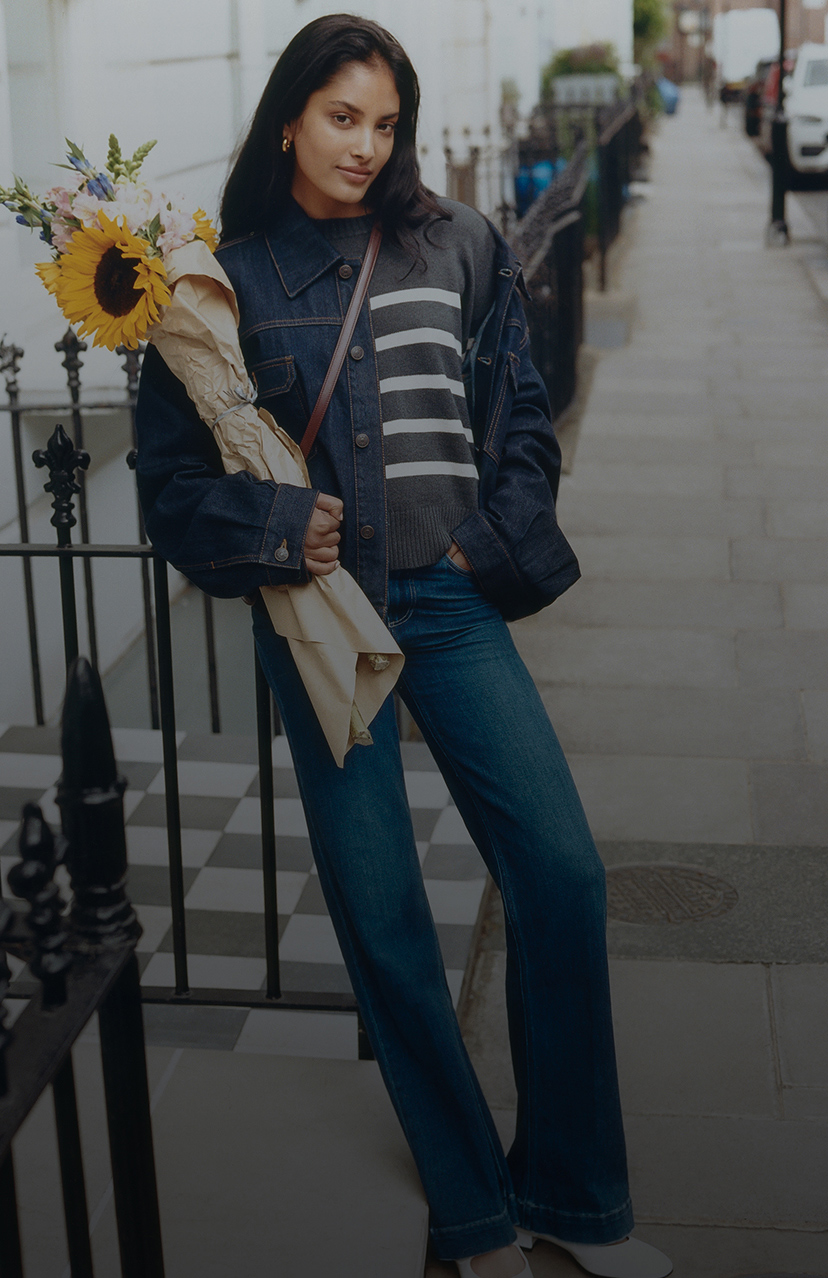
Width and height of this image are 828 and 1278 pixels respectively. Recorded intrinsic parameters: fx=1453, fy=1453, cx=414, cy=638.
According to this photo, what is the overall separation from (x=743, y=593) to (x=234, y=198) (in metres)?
4.26

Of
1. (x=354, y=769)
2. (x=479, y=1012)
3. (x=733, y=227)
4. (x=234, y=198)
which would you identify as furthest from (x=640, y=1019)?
(x=733, y=227)

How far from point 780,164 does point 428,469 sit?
49.4ft

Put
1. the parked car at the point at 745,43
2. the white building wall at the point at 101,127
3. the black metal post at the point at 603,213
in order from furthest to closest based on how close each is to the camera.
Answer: the parked car at the point at 745,43, the black metal post at the point at 603,213, the white building wall at the point at 101,127

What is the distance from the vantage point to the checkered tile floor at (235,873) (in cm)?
325

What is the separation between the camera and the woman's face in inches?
88.5

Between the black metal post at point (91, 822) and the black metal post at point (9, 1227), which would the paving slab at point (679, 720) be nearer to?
the black metal post at point (91, 822)

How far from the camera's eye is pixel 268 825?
286 cm

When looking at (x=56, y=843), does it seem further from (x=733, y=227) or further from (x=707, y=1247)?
(x=733, y=227)

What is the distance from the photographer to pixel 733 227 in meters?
18.4

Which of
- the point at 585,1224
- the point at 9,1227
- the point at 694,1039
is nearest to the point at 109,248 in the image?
the point at 9,1227

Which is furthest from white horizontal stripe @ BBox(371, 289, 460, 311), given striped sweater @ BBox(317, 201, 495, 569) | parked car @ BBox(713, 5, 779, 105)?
parked car @ BBox(713, 5, 779, 105)

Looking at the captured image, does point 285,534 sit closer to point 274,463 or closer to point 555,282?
point 274,463

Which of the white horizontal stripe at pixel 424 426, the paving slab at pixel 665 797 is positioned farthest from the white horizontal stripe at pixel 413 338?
the paving slab at pixel 665 797

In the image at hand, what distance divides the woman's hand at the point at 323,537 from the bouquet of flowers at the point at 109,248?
36 centimetres
